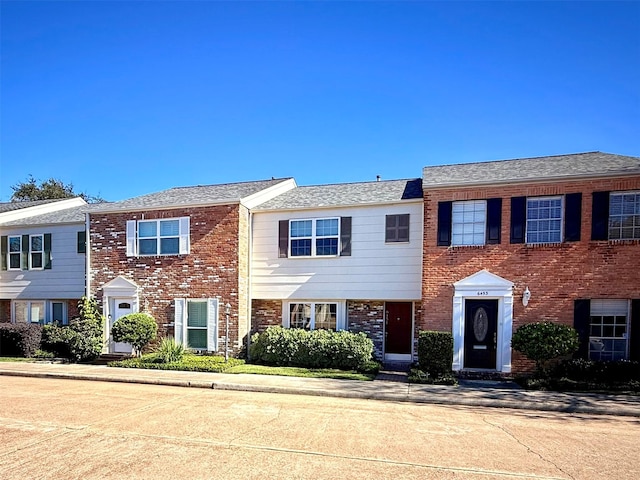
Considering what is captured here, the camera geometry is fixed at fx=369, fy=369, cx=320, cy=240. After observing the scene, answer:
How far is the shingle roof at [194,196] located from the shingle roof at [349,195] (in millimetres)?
1185

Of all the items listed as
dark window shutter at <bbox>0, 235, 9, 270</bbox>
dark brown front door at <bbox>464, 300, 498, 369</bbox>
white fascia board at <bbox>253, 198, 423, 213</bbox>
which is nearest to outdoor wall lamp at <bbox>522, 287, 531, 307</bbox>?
dark brown front door at <bbox>464, 300, 498, 369</bbox>

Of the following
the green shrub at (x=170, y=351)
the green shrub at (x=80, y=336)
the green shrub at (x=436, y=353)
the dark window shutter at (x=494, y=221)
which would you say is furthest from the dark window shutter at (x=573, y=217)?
the green shrub at (x=80, y=336)

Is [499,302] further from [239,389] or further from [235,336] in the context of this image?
[235,336]

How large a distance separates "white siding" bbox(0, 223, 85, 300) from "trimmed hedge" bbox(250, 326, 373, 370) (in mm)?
9412

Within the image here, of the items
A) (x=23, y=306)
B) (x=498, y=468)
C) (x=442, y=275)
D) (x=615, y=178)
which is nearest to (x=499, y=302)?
Answer: (x=442, y=275)

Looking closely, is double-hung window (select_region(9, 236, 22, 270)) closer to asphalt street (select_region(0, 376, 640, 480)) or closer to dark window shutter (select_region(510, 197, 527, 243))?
asphalt street (select_region(0, 376, 640, 480))

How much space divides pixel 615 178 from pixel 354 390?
378 inches

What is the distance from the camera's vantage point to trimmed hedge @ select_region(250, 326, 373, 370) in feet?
39.4

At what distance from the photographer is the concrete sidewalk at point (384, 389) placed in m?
8.40

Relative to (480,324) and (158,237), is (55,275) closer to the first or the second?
(158,237)

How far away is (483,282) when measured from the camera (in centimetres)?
1136

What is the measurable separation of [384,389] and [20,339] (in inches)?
597

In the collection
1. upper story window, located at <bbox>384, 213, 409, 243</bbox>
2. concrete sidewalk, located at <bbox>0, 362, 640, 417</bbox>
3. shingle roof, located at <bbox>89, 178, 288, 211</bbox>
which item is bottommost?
concrete sidewalk, located at <bbox>0, 362, 640, 417</bbox>

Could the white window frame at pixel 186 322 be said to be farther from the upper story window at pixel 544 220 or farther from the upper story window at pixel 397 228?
the upper story window at pixel 544 220
